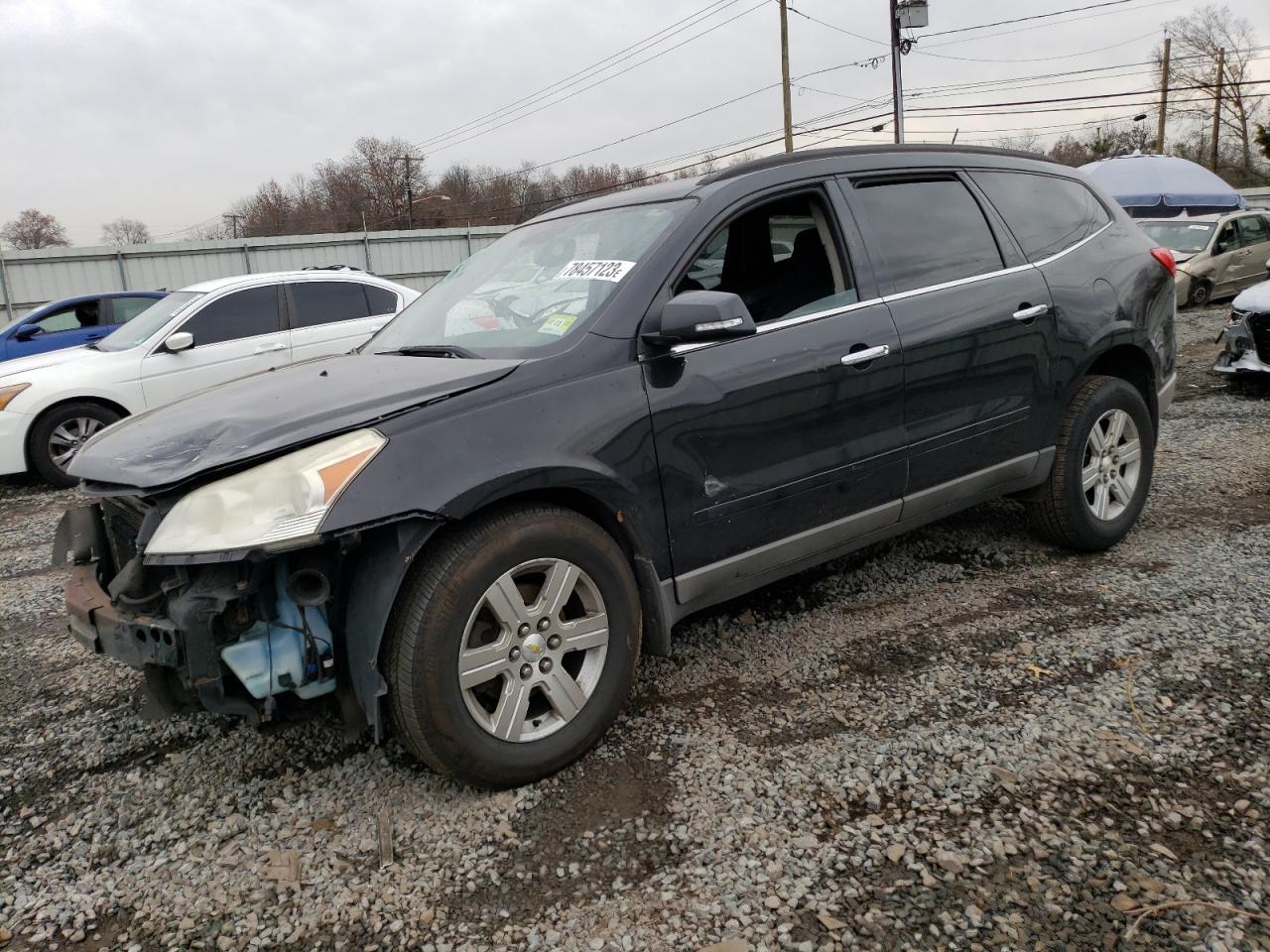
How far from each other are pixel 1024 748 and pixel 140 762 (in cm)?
283

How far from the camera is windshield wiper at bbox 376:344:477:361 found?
3066 millimetres

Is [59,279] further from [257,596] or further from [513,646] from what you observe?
[513,646]

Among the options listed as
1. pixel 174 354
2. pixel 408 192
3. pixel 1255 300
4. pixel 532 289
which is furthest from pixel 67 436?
pixel 408 192

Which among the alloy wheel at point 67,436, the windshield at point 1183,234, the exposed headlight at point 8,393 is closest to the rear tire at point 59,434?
the alloy wheel at point 67,436

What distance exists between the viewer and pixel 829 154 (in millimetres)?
3492

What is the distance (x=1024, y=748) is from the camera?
2.71 meters

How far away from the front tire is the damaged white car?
7.91 m

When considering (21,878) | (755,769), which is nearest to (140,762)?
(21,878)

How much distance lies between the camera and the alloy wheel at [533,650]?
2506 mm

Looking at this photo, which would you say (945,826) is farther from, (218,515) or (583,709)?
(218,515)

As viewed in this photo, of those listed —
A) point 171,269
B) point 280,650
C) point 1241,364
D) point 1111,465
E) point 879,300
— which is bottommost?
point 1241,364

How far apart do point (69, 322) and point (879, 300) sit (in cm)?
1205

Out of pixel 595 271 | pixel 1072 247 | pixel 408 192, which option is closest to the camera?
pixel 595 271

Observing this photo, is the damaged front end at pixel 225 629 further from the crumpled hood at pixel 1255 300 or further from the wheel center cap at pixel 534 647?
the crumpled hood at pixel 1255 300
